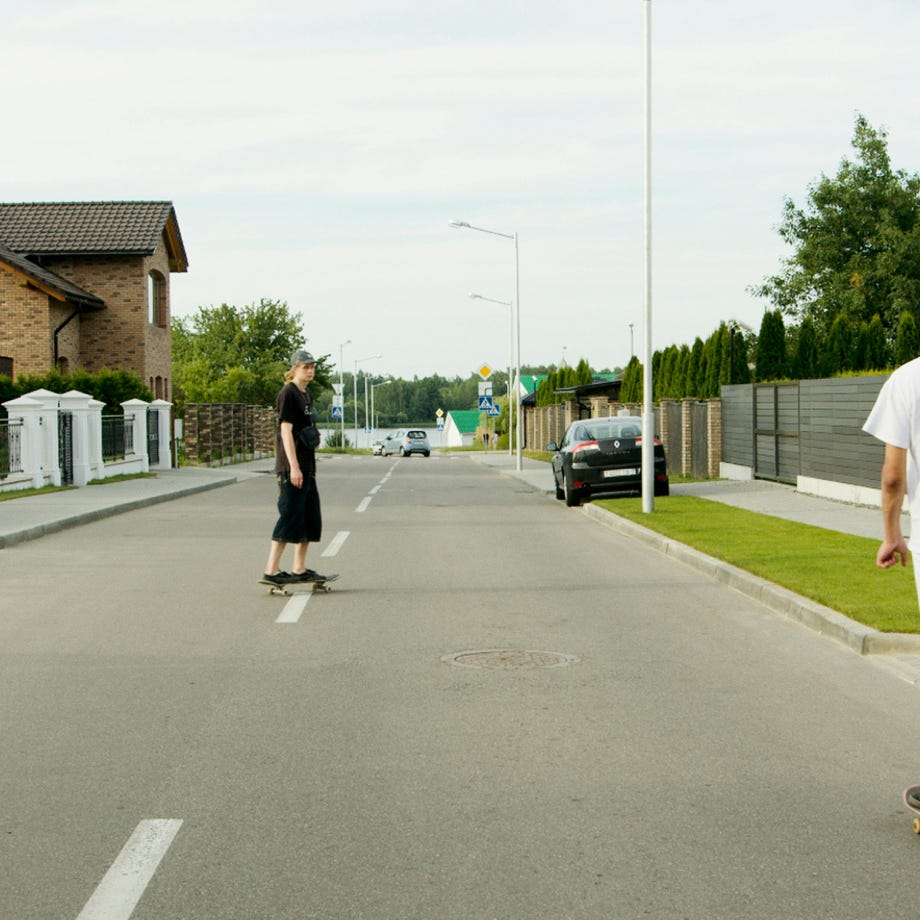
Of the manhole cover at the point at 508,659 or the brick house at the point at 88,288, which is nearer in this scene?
the manhole cover at the point at 508,659

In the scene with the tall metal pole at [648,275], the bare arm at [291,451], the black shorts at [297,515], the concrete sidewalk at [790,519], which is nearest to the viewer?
the concrete sidewalk at [790,519]

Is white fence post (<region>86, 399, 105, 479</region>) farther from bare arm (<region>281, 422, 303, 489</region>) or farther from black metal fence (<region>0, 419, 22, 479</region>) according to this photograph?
bare arm (<region>281, 422, 303, 489</region>)

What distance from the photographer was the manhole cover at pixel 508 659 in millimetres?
7625

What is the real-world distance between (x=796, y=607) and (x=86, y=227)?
37.4 meters

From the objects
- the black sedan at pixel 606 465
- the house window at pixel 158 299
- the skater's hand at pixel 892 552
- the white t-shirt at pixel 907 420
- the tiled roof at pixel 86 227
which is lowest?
the black sedan at pixel 606 465

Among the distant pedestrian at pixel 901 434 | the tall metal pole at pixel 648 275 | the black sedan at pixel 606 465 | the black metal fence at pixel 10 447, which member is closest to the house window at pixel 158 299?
the black metal fence at pixel 10 447

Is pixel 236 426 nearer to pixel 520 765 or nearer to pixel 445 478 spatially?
pixel 445 478

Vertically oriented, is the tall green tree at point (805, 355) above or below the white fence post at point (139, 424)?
above

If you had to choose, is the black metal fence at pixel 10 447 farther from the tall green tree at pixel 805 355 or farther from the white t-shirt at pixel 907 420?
the white t-shirt at pixel 907 420

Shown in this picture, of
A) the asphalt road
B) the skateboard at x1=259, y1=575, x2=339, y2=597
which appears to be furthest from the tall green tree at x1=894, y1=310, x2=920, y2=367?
the skateboard at x1=259, y1=575, x2=339, y2=597

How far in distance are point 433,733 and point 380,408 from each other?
7173 inches

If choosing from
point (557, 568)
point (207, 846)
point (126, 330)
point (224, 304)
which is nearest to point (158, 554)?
point (557, 568)

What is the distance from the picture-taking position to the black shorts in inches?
419

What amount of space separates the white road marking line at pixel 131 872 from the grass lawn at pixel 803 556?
5.23 metres
